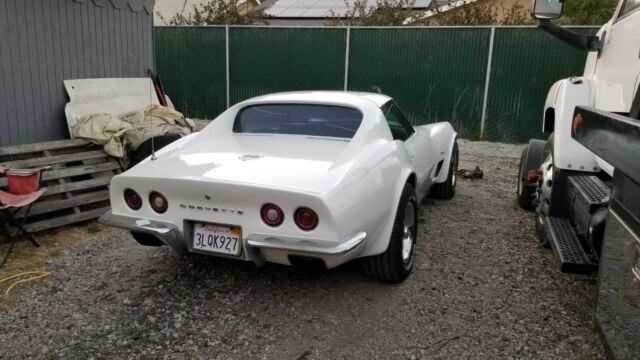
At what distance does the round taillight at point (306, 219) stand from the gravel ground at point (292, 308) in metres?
0.66

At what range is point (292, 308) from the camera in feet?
11.1

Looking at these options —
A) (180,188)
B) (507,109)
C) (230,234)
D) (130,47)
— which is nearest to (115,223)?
(180,188)

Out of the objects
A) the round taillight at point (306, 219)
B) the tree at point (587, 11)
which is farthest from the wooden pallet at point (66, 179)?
the tree at point (587, 11)

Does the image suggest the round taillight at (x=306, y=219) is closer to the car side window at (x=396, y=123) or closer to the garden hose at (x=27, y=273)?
the car side window at (x=396, y=123)

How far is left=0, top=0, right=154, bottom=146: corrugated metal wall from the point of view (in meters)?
5.55

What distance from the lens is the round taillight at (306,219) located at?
2953mm

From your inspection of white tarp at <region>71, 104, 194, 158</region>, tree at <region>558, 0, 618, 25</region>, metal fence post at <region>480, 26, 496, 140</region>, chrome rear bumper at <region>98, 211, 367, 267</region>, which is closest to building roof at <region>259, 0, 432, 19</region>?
tree at <region>558, 0, 618, 25</region>

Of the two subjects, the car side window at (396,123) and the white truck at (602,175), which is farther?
the car side window at (396,123)

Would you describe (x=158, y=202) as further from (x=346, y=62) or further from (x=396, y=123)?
(x=346, y=62)

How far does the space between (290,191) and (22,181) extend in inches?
105

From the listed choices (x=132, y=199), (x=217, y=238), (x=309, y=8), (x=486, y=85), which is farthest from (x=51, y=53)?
(x=309, y=8)

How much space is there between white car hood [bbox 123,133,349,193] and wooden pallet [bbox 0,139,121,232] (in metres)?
1.65

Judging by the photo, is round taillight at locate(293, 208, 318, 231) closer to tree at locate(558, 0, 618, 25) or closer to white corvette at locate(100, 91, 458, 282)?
white corvette at locate(100, 91, 458, 282)

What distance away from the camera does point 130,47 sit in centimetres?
701
